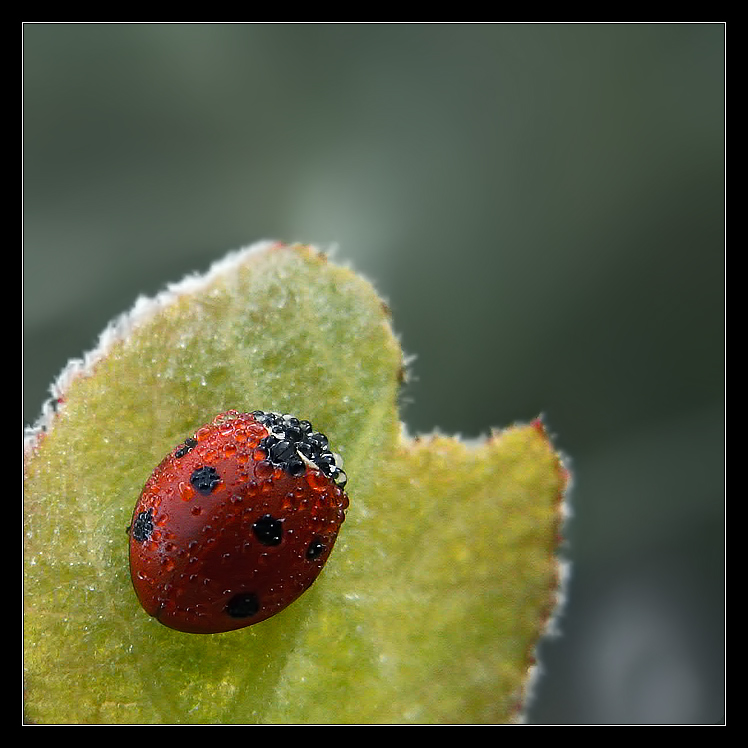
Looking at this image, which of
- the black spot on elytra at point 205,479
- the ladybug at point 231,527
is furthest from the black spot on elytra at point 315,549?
the black spot on elytra at point 205,479

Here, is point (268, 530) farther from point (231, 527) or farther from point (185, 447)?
point (185, 447)

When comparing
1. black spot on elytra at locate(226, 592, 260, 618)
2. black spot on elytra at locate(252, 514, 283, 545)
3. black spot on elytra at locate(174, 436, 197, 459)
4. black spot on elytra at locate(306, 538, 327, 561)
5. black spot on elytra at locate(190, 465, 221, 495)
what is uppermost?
black spot on elytra at locate(174, 436, 197, 459)

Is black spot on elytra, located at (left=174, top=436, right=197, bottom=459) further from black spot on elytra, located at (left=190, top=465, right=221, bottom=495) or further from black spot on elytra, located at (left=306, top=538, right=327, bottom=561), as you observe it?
black spot on elytra, located at (left=306, top=538, right=327, bottom=561)

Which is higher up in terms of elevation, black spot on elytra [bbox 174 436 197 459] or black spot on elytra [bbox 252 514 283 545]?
black spot on elytra [bbox 174 436 197 459]

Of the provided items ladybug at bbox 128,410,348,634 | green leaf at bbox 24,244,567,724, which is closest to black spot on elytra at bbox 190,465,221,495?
ladybug at bbox 128,410,348,634

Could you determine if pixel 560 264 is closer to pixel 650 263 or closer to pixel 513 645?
pixel 650 263

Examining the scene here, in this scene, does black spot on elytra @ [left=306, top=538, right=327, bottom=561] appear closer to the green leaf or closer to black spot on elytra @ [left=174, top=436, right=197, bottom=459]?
the green leaf

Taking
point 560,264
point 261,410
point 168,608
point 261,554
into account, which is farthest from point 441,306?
point 168,608
